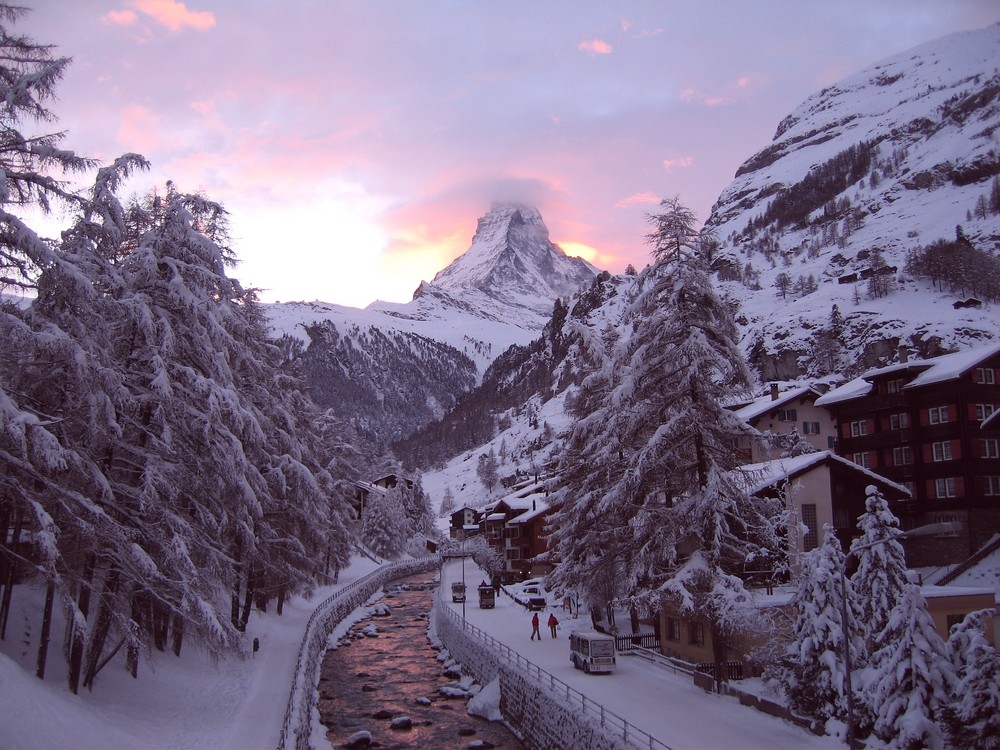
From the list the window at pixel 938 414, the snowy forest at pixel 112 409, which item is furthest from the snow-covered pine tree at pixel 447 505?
the snowy forest at pixel 112 409

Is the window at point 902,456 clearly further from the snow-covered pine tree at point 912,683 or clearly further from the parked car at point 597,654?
the snow-covered pine tree at point 912,683

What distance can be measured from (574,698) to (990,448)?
38.7 meters

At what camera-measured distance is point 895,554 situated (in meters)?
20.3

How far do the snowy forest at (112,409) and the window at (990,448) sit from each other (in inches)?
1836

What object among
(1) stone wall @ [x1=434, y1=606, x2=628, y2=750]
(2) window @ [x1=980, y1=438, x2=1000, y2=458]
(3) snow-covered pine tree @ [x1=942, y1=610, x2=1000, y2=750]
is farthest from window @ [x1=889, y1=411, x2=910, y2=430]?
(3) snow-covered pine tree @ [x1=942, y1=610, x2=1000, y2=750]

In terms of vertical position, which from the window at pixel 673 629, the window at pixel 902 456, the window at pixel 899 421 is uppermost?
the window at pixel 899 421

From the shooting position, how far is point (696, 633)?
3167 centimetres

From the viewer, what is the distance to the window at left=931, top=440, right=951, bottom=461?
49594 millimetres

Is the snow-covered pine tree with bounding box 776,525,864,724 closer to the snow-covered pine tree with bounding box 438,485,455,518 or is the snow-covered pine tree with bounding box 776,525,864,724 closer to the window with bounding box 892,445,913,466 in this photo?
the window with bounding box 892,445,913,466

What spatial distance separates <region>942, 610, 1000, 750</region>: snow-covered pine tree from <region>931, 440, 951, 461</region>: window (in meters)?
37.4

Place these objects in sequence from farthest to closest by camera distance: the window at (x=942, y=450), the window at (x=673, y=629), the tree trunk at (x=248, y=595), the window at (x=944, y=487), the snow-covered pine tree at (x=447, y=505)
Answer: the snow-covered pine tree at (x=447, y=505) < the window at (x=942, y=450) < the window at (x=944, y=487) < the tree trunk at (x=248, y=595) < the window at (x=673, y=629)

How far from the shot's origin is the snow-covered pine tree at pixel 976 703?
16.3 m

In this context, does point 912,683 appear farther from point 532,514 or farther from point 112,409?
point 532,514

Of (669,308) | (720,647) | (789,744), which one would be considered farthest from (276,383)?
(789,744)
